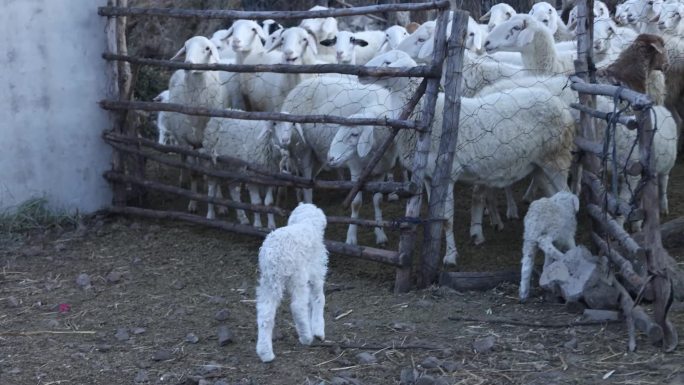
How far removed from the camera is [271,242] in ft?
16.7

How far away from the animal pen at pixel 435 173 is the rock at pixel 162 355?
1.83 metres

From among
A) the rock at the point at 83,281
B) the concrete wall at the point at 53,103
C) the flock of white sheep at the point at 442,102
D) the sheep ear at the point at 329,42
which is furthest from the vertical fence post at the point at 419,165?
the sheep ear at the point at 329,42

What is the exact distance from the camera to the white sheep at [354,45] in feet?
34.8

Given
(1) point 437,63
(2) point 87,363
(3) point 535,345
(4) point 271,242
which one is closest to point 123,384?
(2) point 87,363

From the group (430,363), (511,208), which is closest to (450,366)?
(430,363)

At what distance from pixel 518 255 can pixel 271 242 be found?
278 cm

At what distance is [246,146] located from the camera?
8492 mm

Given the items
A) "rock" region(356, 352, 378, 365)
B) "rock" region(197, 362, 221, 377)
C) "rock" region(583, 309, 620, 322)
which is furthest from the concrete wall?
"rock" region(583, 309, 620, 322)

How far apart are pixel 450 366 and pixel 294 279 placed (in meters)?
0.90

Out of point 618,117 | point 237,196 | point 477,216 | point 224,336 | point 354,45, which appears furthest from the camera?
point 354,45

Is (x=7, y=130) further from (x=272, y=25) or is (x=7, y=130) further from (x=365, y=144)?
(x=272, y=25)

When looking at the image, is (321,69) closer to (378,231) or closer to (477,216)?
(378,231)

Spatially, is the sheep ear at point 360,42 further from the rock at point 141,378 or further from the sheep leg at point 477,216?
the rock at point 141,378

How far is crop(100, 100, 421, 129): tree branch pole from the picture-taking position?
6547mm
